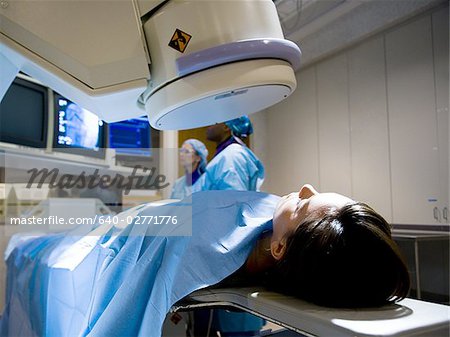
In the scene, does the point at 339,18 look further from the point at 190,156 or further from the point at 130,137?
the point at 130,137

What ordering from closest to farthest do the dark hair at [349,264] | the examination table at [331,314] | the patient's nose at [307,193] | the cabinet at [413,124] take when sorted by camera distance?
the examination table at [331,314] → the dark hair at [349,264] → the patient's nose at [307,193] → the cabinet at [413,124]

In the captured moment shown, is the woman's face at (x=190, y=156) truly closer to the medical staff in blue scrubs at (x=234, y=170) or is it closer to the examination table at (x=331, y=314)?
the medical staff in blue scrubs at (x=234, y=170)

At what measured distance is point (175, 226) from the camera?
3.11 feet

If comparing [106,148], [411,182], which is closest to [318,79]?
[411,182]

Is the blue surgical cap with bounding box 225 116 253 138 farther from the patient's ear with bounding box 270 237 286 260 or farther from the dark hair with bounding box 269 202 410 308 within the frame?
the dark hair with bounding box 269 202 410 308

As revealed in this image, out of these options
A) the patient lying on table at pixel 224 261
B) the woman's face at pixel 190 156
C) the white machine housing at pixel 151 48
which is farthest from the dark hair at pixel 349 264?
the woman's face at pixel 190 156

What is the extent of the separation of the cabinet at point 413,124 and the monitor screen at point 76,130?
2361 millimetres

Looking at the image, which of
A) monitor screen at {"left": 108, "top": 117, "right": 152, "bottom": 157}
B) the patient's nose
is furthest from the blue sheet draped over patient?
monitor screen at {"left": 108, "top": 117, "right": 152, "bottom": 157}

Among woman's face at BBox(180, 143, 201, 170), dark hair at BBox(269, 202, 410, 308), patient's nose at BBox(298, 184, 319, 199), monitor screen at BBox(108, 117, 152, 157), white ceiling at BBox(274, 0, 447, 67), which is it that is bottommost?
dark hair at BBox(269, 202, 410, 308)

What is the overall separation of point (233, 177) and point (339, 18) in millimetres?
2050

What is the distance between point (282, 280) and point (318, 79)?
338cm

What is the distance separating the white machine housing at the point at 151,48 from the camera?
0.73m

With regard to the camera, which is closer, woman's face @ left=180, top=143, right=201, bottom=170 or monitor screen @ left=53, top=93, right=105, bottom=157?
monitor screen @ left=53, top=93, right=105, bottom=157

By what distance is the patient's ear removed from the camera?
2.86 ft
